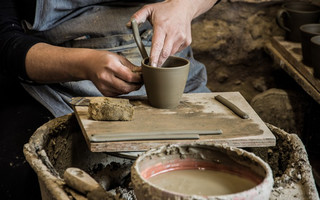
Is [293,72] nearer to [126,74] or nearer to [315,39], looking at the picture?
[315,39]

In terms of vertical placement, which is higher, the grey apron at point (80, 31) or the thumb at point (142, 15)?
the thumb at point (142, 15)

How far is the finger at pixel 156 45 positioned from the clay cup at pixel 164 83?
27mm

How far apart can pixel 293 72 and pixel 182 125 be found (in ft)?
3.13

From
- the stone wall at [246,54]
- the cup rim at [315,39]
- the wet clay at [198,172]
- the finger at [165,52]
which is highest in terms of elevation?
the finger at [165,52]

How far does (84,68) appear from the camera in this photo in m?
1.42

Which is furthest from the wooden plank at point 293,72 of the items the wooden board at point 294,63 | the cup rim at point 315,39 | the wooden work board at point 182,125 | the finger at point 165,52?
the finger at point 165,52

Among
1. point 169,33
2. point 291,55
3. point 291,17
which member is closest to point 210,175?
point 169,33

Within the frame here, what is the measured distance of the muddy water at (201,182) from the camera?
0.86 meters

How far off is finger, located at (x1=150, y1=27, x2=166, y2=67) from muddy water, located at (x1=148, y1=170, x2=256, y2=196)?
432 millimetres

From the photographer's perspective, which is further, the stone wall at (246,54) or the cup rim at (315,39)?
the stone wall at (246,54)

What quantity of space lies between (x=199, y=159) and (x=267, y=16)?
58.3 inches

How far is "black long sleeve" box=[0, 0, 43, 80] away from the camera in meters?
1.53

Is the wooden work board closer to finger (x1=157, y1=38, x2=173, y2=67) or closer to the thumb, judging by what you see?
finger (x1=157, y1=38, x2=173, y2=67)

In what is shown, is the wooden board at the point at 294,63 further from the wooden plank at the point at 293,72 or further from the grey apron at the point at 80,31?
the grey apron at the point at 80,31
